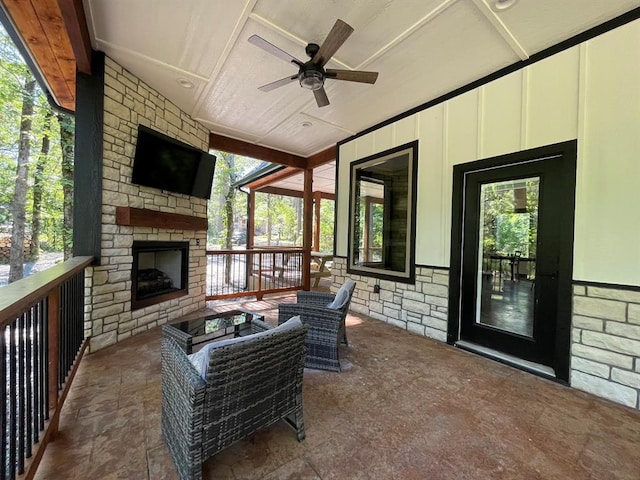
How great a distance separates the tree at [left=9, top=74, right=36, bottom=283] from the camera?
215 inches

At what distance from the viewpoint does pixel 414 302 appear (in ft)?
12.3

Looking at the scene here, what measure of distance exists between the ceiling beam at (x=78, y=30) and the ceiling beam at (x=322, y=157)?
374 cm

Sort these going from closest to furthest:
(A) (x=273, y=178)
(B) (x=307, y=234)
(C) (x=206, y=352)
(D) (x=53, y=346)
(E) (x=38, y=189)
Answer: (C) (x=206, y=352)
(D) (x=53, y=346)
(E) (x=38, y=189)
(B) (x=307, y=234)
(A) (x=273, y=178)

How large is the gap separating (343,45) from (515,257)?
2.79 m

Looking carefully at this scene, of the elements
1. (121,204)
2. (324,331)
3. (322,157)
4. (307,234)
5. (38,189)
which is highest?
(322,157)

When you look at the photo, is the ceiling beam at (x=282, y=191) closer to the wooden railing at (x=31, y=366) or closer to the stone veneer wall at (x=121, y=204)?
the stone veneer wall at (x=121, y=204)

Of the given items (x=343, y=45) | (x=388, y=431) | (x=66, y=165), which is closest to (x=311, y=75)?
(x=343, y=45)

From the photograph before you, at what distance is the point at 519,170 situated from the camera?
9.41 feet

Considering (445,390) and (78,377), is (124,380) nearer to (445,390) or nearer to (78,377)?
(78,377)

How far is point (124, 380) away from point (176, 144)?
114 inches

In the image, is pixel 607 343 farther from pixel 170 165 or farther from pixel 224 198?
pixel 224 198

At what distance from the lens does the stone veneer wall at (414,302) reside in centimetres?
345

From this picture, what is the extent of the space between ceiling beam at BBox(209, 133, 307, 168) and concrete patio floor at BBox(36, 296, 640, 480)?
12.4 feet

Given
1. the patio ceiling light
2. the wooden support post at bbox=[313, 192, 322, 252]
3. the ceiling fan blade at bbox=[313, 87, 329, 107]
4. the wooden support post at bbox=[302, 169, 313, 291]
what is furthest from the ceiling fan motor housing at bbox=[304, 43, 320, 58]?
the wooden support post at bbox=[313, 192, 322, 252]
